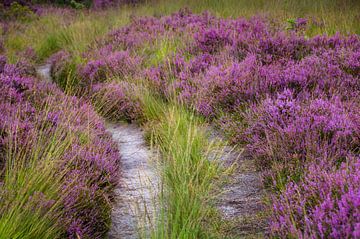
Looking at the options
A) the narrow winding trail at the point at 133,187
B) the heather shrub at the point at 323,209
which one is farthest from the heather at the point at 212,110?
the narrow winding trail at the point at 133,187

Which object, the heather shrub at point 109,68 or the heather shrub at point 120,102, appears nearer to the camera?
the heather shrub at point 120,102

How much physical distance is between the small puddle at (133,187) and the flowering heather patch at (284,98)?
2.51 ft

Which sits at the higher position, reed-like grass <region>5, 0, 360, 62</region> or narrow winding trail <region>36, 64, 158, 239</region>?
reed-like grass <region>5, 0, 360, 62</region>

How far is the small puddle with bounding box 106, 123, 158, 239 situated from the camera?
3.31m

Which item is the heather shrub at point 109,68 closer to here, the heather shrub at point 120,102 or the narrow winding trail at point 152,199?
the heather shrub at point 120,102

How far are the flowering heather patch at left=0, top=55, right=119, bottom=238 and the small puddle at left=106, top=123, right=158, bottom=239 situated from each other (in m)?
0.12

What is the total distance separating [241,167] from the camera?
4.14 m

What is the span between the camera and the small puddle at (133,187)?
130 inches

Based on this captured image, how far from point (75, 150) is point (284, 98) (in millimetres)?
2149

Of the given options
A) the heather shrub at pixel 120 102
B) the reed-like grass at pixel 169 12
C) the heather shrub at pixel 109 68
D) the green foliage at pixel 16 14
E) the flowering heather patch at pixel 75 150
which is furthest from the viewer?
the green foliage at pixel 16 14

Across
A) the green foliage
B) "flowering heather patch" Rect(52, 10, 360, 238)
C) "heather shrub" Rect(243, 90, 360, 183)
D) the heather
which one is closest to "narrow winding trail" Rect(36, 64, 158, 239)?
Result: the heather

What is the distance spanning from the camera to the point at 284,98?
181 inches

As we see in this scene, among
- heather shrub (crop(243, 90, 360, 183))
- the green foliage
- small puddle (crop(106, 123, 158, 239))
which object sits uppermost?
the green foliage

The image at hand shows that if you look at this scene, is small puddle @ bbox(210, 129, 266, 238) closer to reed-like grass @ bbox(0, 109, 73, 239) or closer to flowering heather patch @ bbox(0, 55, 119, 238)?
flowering heather patch @ bbox(0, 55, 119, 238)
